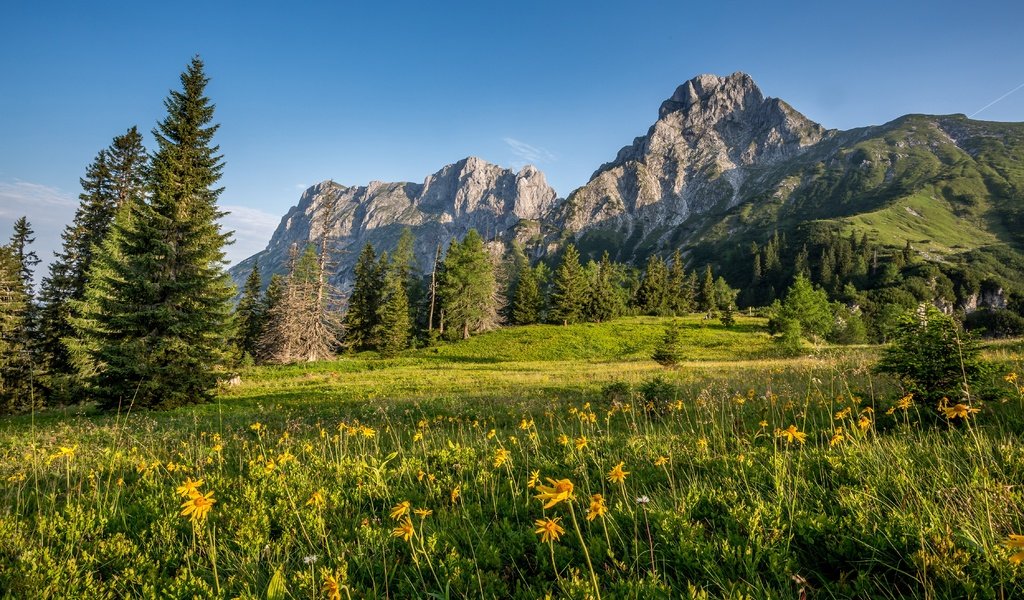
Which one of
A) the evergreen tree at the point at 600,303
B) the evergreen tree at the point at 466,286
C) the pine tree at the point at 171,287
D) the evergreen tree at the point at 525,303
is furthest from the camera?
the evergreen tree at the point at 600,303

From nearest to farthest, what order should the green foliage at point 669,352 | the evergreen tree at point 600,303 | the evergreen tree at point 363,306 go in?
1. the green foliage at point 669,352
2. the evergreen tree at point 363,306
3. the evergreen tree at point 600,303

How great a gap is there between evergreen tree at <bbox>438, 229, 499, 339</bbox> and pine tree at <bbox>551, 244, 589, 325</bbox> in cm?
983

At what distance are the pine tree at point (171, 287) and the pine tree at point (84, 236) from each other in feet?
34.9

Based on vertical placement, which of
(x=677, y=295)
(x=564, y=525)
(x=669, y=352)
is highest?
(x=677, y=295)

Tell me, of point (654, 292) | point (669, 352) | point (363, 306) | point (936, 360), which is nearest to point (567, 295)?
point (654, 292)

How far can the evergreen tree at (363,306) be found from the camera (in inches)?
1912

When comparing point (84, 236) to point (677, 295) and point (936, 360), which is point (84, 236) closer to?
point (936, 360)

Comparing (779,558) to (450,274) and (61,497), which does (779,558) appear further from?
(450,274)

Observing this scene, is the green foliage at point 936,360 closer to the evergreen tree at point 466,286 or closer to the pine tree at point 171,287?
the pine tree at point 171,287

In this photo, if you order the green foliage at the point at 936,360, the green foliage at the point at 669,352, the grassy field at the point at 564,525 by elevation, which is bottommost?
the green foliage at the point at 669,352

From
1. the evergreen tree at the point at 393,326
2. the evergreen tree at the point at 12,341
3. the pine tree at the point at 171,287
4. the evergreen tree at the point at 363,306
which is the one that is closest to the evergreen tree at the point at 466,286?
the evergreen tree at the point at 393,326

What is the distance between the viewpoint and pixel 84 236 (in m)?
27.0

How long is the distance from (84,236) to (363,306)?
2524 centimetres

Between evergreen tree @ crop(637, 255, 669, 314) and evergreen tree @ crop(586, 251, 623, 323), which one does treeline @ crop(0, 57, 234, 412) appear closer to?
evergreen tree @ crop(586, 251, 623, 323)
